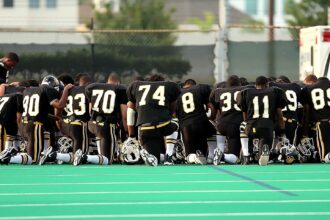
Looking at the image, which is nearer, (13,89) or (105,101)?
(105,101)

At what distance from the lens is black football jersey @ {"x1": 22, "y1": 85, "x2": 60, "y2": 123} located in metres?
22.1

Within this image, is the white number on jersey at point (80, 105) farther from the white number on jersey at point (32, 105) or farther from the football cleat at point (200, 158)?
the football cleat at point (200, 158)

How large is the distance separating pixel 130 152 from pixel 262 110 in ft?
8.27

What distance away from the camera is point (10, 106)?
74.4 feet

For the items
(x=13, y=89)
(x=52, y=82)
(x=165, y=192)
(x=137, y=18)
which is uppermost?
(x=137, y=18)

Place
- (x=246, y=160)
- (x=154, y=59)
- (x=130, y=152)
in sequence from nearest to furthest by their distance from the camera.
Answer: (x=246, y=160)
(x=130, y=152)
(x=154, y=59)

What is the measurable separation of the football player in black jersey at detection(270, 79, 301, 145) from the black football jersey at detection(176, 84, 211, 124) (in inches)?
50.4

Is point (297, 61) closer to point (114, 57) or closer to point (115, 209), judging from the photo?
point (114, 57)

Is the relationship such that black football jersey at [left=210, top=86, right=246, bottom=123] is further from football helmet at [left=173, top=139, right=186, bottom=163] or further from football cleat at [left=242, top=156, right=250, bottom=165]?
football helmet at [left=173, top=139, right=186, bottom=163]

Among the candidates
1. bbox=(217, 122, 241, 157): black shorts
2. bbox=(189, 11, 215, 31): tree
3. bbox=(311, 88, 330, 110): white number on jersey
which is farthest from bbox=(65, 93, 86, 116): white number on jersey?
bbox=(189, 11, 215, 31): tree

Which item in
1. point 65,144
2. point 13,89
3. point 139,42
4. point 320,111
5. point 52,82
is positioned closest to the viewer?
point 320,111

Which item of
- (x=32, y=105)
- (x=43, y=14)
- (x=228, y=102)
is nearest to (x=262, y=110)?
(x=228, y=102)

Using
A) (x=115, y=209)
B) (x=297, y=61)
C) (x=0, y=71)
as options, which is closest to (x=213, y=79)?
(x=297, y=61)

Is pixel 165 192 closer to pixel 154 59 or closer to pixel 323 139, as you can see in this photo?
pixel 323 139
